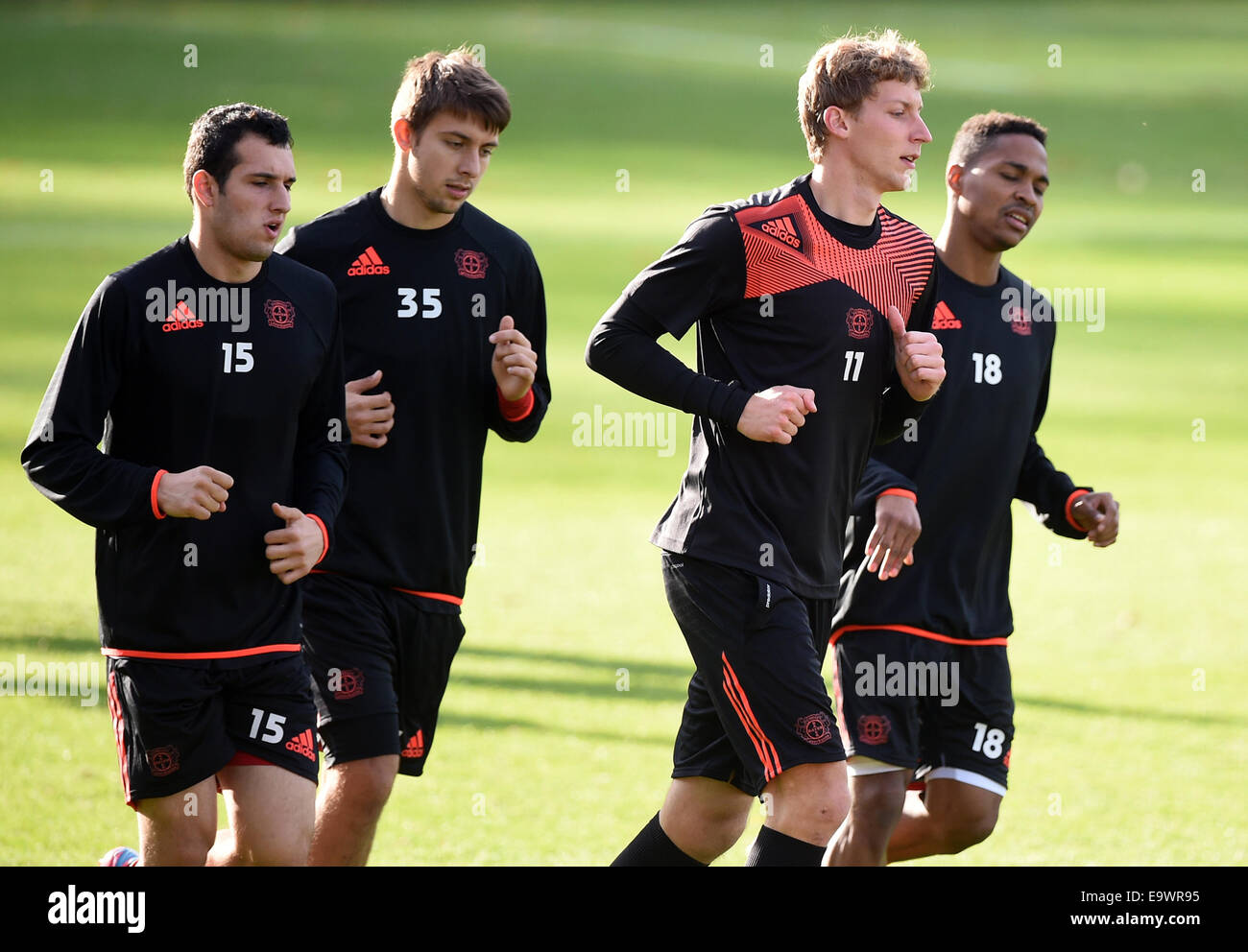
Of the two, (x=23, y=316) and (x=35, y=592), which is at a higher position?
(x=23, y=316)

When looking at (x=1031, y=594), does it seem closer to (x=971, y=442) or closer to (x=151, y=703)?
(x=971, y=442)

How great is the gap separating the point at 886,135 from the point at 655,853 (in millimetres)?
2385

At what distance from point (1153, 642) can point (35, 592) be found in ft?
23.8

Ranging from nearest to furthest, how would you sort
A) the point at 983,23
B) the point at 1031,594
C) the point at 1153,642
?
the point at 1153,642 < the point at 1031,594 < the point at 983,23

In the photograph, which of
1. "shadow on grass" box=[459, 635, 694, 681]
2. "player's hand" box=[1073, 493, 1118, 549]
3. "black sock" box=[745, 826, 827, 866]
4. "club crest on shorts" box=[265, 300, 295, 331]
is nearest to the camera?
"black sock" box=[745, 826, 827, 866]

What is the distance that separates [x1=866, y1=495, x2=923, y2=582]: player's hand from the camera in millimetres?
6023

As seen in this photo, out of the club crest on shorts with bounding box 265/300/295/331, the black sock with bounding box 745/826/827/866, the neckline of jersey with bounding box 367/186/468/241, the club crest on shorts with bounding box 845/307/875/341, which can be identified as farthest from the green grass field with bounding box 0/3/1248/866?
the black sock with bounding box 745/826/827/866

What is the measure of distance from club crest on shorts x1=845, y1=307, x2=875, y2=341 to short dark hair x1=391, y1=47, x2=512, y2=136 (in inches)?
49.9

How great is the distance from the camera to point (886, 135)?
5.67 meters

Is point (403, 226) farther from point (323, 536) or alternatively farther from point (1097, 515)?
point (1097, 515)

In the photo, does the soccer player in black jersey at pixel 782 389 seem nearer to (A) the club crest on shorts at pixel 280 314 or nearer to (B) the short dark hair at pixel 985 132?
(A) the club crest on shorts at pixel 280 314

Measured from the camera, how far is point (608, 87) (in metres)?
43.5

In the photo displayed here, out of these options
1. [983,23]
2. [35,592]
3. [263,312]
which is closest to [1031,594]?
[35,592]

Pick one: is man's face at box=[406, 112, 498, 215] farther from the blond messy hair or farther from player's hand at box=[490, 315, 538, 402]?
the blond messy hair
